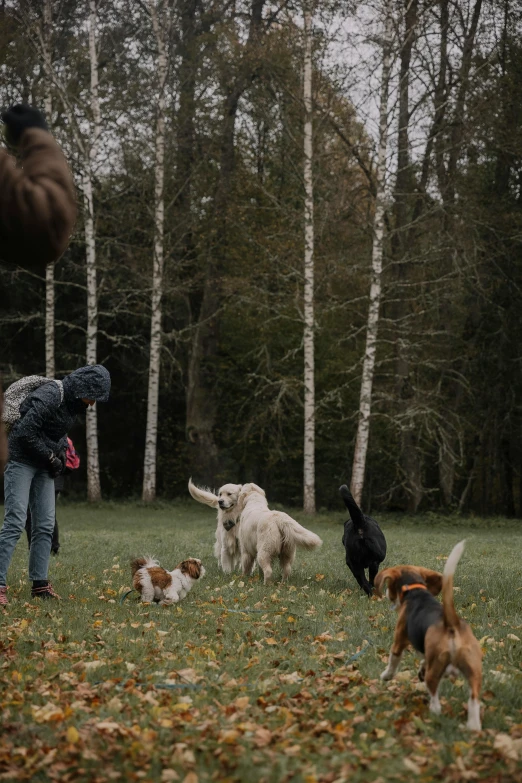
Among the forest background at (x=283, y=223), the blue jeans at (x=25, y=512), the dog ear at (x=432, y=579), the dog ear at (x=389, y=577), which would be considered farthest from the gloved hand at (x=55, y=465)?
the forest background at (x=283, y=223)

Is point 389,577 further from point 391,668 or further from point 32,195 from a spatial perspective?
point 32,195

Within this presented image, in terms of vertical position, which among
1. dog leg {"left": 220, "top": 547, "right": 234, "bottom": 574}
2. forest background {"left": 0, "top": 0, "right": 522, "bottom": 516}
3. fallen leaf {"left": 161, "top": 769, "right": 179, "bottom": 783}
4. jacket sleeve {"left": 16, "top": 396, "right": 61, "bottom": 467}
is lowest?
dog leg {"left": 220, "top": 547, "right": 234, "bottom": 574}

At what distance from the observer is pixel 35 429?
8.23m

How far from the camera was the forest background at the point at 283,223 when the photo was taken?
75.8 ft

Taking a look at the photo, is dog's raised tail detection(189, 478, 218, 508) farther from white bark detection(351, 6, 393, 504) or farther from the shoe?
white bark detection(351, 6, 393, 504)

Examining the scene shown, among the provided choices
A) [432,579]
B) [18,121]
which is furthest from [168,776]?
[18,121]

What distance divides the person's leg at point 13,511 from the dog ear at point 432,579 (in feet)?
13.4

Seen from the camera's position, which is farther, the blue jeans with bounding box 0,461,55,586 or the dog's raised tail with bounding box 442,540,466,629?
the blue jeans with bounding box 0,461,55,586

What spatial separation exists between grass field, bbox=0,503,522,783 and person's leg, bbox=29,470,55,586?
36 centimetres

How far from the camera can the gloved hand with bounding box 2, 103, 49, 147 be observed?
3.67 meters

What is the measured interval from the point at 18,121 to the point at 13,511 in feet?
17.5

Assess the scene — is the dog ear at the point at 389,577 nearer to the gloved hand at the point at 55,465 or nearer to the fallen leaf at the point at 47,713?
the fallen leaf at the point at 47,713

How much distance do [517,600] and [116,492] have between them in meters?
24.7

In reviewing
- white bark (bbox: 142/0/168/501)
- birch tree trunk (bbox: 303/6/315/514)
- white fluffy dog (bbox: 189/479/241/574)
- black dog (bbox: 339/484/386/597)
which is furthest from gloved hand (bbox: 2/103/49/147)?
white bark (bbox: 142/0/168/501)
